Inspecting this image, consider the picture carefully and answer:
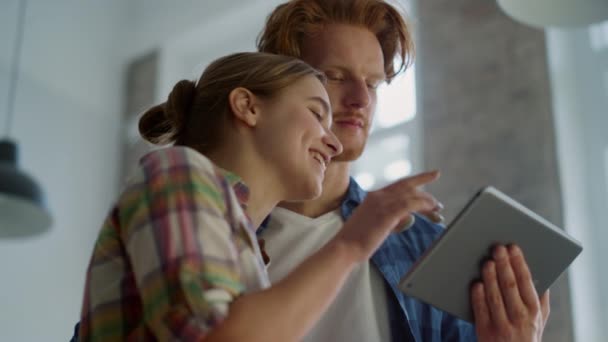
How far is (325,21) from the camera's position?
1.93 meters

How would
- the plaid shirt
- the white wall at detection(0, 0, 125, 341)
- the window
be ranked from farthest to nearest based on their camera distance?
the white wall at detection(0, 0, 125, 341)
the window
the plaid shirt

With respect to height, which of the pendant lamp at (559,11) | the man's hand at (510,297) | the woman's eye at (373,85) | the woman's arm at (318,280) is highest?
the pendant lamp at (559,11)

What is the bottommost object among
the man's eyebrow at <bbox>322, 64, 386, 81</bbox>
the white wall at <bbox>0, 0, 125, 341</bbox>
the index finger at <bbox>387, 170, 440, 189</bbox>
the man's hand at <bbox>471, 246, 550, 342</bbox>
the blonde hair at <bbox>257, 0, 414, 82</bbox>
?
the white wall at <bbox>0, 0, 125, 341</bbox>

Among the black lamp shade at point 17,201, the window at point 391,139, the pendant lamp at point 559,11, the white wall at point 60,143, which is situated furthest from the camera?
the white wall at point 60,143

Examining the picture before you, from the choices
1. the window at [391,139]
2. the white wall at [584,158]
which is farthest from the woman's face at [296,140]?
the window at [391,139]

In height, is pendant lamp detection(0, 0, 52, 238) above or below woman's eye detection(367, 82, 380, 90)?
below

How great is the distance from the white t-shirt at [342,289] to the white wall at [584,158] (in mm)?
2005

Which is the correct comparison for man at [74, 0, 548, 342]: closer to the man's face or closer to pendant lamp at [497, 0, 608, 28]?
the man's face

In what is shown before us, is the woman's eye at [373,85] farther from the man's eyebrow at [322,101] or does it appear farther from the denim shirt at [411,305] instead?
the man's eyebrow at [322,101]

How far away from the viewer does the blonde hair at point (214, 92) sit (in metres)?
1.33

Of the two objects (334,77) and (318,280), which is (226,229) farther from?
(334,77)

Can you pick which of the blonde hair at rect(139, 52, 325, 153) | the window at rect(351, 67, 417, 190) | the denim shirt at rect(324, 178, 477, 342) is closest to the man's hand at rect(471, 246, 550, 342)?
the denim shirt at rect(324, 178, 477, 342)

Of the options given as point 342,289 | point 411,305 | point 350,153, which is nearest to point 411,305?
point 411,305

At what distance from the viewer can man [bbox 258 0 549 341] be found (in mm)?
1401
